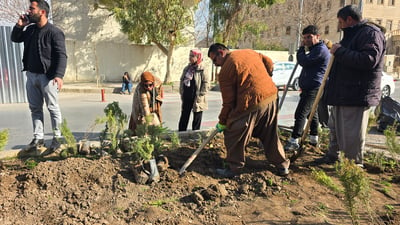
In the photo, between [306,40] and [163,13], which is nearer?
[306,40]

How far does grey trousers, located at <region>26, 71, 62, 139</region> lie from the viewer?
155 inches

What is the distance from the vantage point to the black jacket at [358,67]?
320 cm

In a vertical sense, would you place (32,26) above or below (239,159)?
above

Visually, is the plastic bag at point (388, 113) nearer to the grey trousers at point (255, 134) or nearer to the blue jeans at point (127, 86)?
the grey trousers at point (255, 134)

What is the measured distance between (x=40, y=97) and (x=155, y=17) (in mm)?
11176

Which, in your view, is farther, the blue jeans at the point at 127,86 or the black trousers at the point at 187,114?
the blue jeans at the point at 127,86

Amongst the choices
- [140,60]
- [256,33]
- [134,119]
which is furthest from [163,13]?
[134,119]

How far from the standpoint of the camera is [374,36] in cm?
322

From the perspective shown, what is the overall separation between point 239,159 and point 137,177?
1.15m

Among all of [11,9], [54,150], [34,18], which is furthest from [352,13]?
[11,9]

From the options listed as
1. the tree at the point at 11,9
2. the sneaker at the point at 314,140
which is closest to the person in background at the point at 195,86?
the sneaker at the point at 314,140

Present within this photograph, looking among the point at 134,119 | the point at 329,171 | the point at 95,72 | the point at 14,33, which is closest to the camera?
the point at 329,171

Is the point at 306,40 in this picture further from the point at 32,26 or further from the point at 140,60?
the point at 140,60

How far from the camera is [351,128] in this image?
3.54 meters
